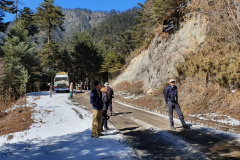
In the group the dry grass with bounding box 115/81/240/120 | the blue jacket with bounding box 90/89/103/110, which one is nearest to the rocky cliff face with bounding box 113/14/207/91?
the dry grass with bounding box 115/81/240/120

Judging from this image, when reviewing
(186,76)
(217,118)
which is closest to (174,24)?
(186,76)

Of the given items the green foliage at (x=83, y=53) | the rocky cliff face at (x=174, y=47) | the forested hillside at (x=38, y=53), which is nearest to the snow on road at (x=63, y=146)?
the forested hillside at (x=38, y=53)

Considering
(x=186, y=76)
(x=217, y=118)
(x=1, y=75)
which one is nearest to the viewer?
(x=217, y=118)

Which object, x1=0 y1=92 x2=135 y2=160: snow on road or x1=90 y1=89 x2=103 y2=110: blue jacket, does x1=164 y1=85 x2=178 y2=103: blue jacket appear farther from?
x1=90 y1=89 x2=103 y2=110: blue jacket

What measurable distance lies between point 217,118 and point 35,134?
8.30 m

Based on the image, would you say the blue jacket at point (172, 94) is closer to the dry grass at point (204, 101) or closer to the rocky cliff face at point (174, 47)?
the dry grass at point (204, 101)

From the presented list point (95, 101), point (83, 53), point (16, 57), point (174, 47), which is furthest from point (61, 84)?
point (95, 101)

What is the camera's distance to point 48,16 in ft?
121

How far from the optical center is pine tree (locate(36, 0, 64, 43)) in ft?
122

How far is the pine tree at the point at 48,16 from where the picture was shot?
37.2 metres

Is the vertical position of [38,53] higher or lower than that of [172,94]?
higher

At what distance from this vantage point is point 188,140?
20.1ft

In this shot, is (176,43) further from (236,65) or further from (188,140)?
Result: (188,140)

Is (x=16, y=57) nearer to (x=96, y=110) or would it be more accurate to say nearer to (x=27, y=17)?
(x=27, y=17)
